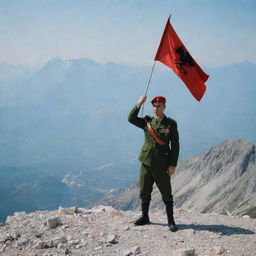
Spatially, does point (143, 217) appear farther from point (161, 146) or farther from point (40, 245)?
point (40, 245)

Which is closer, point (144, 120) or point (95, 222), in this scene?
point (144, 120)

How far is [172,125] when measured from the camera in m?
9.90

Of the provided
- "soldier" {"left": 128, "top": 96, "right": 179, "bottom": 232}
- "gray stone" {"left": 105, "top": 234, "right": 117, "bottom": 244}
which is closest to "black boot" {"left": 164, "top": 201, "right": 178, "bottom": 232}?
"soldier" {"left": 128, "top": 96, "right": 179, "bottom": 232}

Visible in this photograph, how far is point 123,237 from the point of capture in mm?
9906

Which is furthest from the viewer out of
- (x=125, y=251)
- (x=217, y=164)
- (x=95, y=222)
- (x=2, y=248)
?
(x=217, y=164)

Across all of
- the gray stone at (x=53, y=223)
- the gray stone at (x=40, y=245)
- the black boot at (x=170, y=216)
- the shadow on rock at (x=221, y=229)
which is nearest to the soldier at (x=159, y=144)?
the black boot at (x=170, y=216)

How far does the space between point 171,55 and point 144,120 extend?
1.98 meters

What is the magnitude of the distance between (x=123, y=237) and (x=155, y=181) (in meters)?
1.70

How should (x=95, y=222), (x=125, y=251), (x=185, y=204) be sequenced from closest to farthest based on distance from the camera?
(x=125, y=251), (x=95, y=222), (x=185, y=204)

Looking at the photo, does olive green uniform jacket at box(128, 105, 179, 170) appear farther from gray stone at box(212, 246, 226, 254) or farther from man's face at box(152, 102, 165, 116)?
gray stone at box(212, 246, 226, 254)

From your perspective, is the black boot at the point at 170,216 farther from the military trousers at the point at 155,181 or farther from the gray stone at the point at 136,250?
the gray stone at the point at 136,250

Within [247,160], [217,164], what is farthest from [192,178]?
[247,160]

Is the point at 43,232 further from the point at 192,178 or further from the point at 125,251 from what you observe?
the point at 192,178

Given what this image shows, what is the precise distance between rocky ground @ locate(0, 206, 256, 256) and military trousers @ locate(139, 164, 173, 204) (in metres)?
0.96
